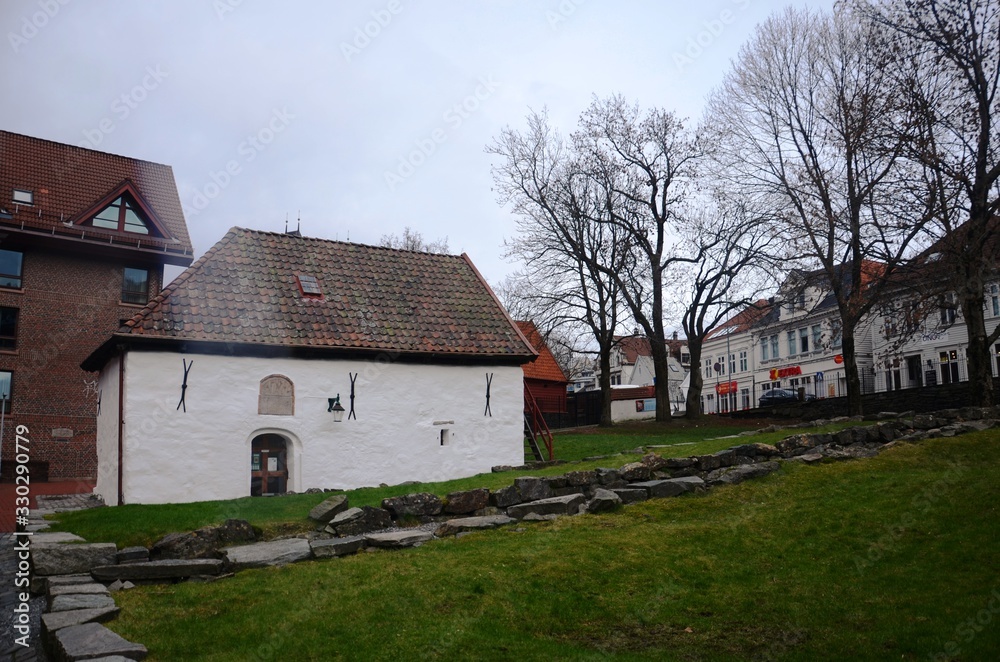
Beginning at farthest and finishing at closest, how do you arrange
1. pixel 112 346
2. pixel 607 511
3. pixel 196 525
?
1. pixel 112 346
2. pixel 607 511
3. pixel 196 525

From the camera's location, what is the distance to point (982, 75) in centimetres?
2041

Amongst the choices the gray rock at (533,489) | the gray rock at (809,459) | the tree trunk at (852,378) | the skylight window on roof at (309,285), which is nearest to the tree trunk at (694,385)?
the tree trunk at (852,378)

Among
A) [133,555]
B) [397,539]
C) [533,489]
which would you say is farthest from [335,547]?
[533,489]

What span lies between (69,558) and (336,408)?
909 cm

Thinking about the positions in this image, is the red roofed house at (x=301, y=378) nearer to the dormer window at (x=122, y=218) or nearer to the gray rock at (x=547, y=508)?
the gray rock at (x=547, y=508)

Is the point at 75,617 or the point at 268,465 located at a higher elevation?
the point at 268,465

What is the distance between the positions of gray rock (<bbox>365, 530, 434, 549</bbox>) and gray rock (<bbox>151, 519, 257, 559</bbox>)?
2126 millimetres

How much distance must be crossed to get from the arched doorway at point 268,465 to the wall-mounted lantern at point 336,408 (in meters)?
1.34

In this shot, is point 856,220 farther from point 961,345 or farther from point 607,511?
point 961,345

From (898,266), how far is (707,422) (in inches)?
511

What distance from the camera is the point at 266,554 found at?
10.4 m

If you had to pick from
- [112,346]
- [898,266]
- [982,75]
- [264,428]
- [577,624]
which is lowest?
[577,624]

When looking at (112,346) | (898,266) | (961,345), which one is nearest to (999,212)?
(898,266)

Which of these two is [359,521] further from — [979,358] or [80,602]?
[979,358]
